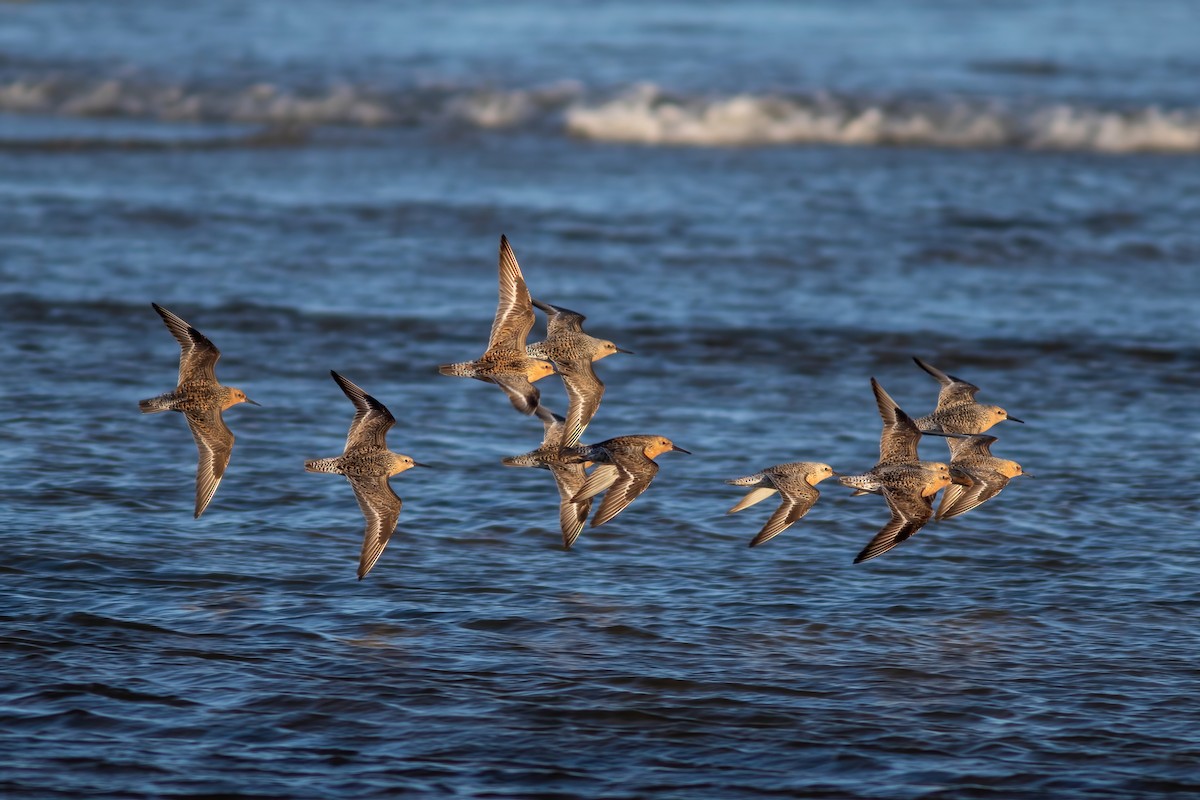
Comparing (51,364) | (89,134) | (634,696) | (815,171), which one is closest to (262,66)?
(89,134)

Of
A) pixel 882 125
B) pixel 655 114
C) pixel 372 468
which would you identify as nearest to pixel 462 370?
pixel 372 468

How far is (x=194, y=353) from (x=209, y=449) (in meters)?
0.53

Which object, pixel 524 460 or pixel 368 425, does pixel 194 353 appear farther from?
pixel 524 460

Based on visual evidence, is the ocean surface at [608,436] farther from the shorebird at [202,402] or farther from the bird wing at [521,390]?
the bird wing at [521,390]

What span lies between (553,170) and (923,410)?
975 centimetres

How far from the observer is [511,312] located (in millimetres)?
7984

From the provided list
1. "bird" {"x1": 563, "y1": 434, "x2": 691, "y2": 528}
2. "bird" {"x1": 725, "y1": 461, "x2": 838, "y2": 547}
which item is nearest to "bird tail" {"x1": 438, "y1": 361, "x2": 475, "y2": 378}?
"bird" {"x1": 563, "y1": 434, "x2": 691, "y2": 528}

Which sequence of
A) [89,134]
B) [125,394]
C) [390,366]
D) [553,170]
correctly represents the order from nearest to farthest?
[125,394] < [390,366] < [553,170] < [89,134]

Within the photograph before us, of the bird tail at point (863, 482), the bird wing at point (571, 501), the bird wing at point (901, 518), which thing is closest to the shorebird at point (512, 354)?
the bird wing at point (571, 501)

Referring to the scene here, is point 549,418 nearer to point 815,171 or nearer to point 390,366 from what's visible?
point 390,366

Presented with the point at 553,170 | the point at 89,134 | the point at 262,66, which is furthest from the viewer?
the point at 262,66

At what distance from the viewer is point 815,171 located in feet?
65.9

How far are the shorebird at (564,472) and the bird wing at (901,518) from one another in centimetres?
140

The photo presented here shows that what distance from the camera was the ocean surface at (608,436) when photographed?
6562 millimetres
